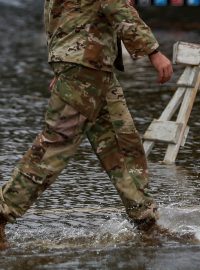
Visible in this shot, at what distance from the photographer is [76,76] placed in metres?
5.75

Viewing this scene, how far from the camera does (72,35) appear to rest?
5.74 meters

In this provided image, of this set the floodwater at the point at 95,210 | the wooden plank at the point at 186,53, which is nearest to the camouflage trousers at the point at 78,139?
the floodwater at the point at 95,210

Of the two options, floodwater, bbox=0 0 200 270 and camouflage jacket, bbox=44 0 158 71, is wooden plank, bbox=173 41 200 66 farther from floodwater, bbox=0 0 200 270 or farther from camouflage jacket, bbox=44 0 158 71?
camouflage jacket, bbox=44 0 158 71

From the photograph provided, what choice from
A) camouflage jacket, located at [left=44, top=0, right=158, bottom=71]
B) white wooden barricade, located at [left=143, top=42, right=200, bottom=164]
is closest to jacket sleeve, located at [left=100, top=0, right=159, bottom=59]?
camouflage jacket, located at [left=44, top=0, right=158, bottom=71]

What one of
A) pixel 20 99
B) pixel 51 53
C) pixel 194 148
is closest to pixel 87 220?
pixel 51 53

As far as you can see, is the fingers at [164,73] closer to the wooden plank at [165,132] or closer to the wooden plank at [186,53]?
the wooden plank at [186,53]

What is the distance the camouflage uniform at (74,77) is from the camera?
5656 millimetres

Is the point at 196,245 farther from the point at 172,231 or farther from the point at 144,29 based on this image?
the point at 144,29

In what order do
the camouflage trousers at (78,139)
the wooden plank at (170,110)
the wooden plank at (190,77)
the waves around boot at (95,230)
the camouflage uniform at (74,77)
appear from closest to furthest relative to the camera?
the camouflage uniform at (74,77), the camouflage trousers at (78,139), the waves around boot at (95,230), the wooden plank at (190,77), the wooden plank at (170,110)

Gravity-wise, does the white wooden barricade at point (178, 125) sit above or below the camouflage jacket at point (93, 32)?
below

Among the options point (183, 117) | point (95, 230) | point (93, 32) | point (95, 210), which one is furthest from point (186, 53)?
point (93, 32)

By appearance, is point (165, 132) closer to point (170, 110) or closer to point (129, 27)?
point (170, 110)

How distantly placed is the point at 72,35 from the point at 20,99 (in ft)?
21.0

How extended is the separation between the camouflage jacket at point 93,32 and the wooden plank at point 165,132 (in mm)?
2851
